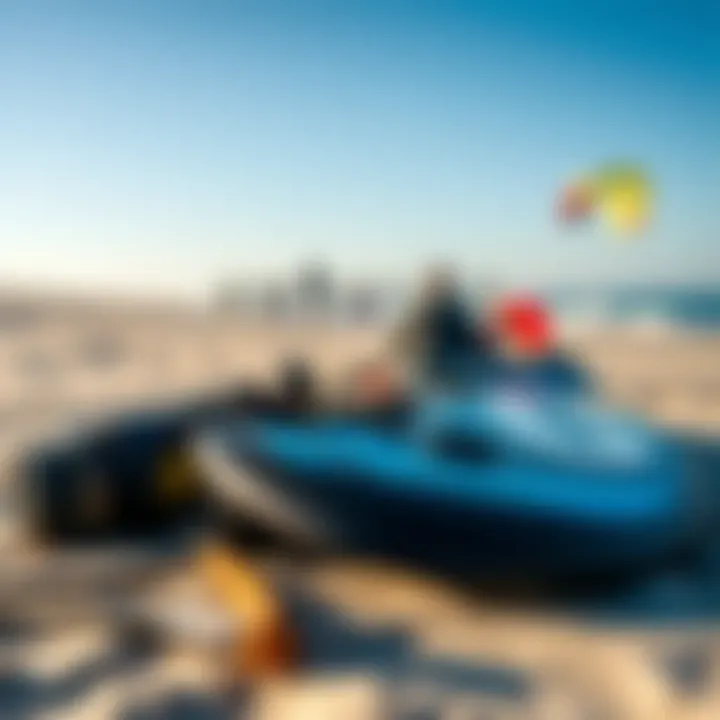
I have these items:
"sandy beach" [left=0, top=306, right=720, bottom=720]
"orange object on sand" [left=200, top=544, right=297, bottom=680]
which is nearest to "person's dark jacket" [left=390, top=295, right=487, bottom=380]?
"sandy beach" [left=0, top=306, right=720, bottom=720]

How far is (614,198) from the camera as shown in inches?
56.5

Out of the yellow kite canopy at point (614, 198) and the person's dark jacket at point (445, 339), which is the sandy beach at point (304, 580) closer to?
the person's dark jacket at point (445, 339)

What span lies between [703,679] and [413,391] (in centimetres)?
64

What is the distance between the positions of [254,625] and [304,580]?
228 mm

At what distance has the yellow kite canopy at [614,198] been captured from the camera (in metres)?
1.43

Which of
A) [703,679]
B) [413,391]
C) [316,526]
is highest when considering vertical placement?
[413,391]

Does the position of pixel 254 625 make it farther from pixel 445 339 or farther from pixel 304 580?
pixel 445 339

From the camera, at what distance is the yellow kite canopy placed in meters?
1.43

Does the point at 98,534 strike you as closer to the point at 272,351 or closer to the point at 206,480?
the point at 206,480

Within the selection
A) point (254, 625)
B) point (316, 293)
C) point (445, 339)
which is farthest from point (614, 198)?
point (254, 625)

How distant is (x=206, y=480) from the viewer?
117 centimetres

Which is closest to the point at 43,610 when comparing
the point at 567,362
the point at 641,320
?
the point at 567,362

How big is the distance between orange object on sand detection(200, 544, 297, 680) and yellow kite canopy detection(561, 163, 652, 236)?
2.65ft

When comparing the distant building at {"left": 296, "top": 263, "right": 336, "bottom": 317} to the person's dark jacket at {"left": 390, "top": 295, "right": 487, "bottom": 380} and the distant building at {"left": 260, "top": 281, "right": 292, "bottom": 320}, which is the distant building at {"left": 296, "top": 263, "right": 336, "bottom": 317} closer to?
the distant building at {"left": 260, "top": 281, "right": 292, "bottom": 320}
